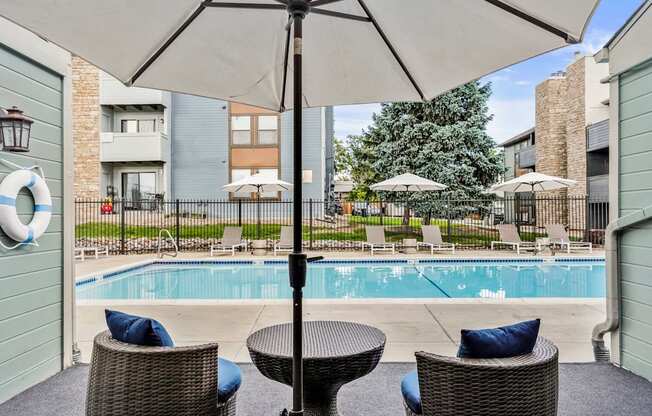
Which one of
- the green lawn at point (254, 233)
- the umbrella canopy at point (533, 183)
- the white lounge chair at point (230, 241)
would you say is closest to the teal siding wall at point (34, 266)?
the white lounge chair at point (230, 241)

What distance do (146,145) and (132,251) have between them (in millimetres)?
5015

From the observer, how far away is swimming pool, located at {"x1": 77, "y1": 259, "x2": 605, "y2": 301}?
26.7 ft

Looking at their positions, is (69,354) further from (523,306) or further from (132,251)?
(132,251)

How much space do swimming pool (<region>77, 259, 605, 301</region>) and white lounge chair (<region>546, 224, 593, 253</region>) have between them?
112 centimetres

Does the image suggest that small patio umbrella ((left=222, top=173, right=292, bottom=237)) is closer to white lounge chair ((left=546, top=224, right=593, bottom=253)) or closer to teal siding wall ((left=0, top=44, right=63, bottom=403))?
white lounge chair ((left=546, top=224, right=593, bottom=253))

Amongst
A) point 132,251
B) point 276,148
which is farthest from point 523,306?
point 276,148

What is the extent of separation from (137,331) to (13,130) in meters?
1.83

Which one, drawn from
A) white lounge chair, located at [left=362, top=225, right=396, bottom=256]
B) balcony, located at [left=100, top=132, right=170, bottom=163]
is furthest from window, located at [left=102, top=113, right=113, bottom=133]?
white lounge chair, located at [left=362, top=225, right=396, bottom=256]

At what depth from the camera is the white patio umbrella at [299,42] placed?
1.89 metres

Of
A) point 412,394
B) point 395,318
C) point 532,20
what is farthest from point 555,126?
point 412,394

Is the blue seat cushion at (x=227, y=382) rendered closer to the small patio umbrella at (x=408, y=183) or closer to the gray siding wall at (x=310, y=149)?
the small patio umbrella at (x=408, y=183)

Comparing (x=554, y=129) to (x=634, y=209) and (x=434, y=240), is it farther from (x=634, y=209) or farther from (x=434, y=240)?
(x=634, y=209)

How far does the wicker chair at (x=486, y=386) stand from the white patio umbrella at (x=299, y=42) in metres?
0.57

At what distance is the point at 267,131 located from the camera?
56.9 ft
